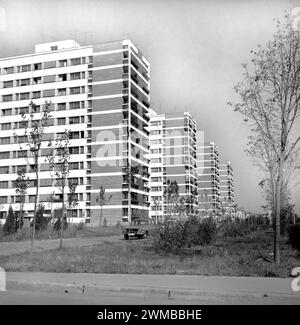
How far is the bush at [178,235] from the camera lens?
19109mm

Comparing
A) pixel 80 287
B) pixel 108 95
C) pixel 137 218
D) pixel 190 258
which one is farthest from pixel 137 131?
pixel 80 287

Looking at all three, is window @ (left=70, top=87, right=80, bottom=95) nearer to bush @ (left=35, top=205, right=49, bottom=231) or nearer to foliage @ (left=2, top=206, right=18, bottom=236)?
bush @ (left=35, top=205, right=49, bottom=231)

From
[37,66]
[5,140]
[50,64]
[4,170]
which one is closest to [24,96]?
[37,66]

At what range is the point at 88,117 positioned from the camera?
8338cm

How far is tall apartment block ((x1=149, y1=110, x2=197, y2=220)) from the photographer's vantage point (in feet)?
407

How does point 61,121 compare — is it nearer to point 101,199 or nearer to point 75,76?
point 75,76

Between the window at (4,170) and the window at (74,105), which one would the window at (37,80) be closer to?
the window at (74,105)

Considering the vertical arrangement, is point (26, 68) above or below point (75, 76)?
above

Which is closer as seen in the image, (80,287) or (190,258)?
(80,287)

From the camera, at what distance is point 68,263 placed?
586 inches

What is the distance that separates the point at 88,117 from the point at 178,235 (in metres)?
66.5

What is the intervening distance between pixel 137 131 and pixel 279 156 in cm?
7105
